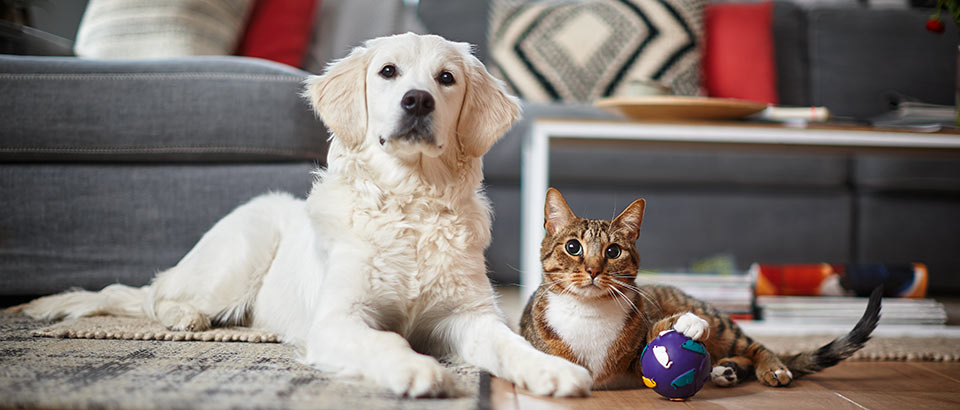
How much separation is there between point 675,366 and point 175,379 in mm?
916

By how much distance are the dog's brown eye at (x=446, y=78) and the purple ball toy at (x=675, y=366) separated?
72 centimetres

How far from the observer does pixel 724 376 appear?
1323 mm

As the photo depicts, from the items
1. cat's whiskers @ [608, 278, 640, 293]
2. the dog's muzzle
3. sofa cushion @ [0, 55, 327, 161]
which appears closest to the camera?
cat's whiskers @ [608, 278, 640, 293]

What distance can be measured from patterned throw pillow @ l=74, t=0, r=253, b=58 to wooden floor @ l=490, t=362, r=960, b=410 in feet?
7.63

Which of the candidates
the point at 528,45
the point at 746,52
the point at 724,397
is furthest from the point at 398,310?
the point at 746,52

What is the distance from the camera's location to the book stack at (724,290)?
212cm

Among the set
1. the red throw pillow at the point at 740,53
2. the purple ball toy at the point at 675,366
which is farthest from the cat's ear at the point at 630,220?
the red throw pillow at the point at 740,53

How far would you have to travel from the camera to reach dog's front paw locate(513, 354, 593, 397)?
43.6 inches

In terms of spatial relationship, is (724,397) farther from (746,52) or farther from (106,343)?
(746,52)

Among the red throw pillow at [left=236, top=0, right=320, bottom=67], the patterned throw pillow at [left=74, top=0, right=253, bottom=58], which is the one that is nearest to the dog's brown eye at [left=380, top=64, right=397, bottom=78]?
the patterned throw pillow at [left=74, top=0, right=253, bottom=58]

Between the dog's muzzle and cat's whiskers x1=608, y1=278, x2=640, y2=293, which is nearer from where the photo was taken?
cat's whiskers x1=608, y1=278, x2=640, y2=293

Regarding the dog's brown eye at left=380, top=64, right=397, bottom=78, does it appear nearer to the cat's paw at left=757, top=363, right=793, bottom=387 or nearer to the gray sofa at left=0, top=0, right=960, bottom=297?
the gray sofa at left=0, top=0, right=960, bottom=297

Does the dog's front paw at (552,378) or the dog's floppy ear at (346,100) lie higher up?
the dog's floppy ear at (346,100)

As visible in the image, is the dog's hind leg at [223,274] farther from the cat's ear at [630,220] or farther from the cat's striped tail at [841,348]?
the cat's striped tail at [841,348]
